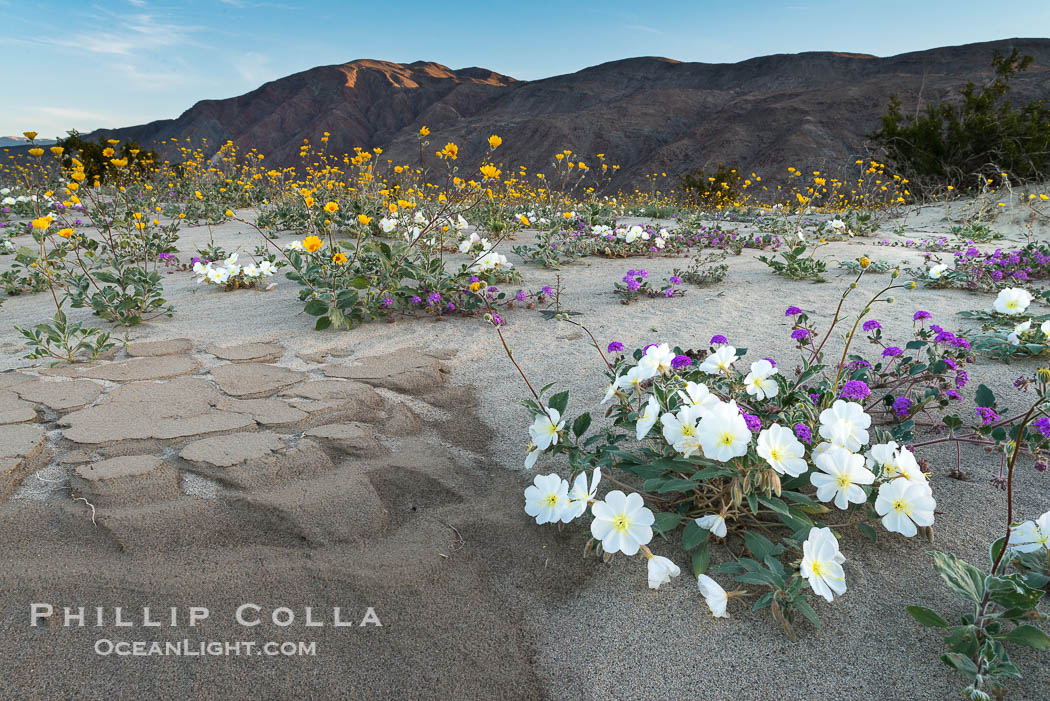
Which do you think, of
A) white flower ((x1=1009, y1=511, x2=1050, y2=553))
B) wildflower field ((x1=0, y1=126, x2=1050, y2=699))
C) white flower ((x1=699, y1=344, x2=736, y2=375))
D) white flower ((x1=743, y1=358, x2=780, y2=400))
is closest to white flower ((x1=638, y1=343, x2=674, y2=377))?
wildflower field ((x1=0, y1=126, x2=1050, y2=699))

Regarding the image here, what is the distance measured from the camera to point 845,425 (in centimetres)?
141

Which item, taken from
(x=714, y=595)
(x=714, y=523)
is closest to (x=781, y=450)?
(x=714, y=523)

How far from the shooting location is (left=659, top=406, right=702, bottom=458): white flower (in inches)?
55.2

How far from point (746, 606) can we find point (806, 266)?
3.75m

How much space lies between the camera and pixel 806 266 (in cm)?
447

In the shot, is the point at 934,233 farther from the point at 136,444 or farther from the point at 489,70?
the point at 489,70

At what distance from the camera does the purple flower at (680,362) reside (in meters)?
1.81

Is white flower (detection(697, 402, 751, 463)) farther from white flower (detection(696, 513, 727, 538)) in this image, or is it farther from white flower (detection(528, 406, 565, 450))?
white flower (detection(528, 406, 565, 450))

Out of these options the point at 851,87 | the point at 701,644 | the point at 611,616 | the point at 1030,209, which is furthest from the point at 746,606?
the point at 851,87

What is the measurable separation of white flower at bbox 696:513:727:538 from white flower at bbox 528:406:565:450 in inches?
17.2

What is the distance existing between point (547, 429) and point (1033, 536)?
1.15 metres

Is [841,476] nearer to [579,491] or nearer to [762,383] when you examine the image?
[762,383]

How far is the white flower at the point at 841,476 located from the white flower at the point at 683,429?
284 millimetres

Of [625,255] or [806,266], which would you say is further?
[625,255]
